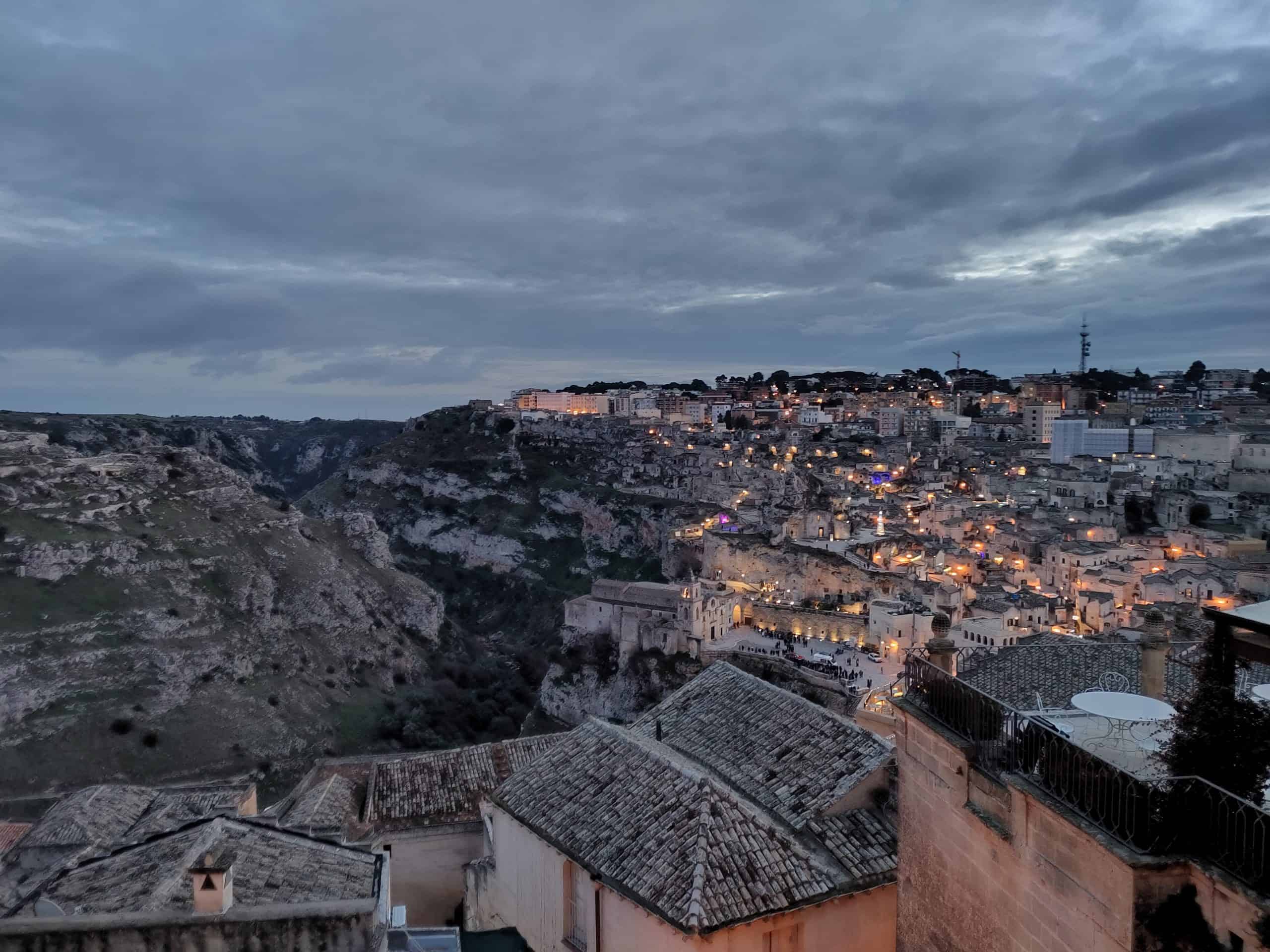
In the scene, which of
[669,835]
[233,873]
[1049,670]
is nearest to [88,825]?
[233,873]

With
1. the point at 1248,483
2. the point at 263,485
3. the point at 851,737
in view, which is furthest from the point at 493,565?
the point at 851,737

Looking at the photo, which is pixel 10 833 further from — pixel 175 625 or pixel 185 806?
pixel 175 625

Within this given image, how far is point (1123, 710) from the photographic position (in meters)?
5.21

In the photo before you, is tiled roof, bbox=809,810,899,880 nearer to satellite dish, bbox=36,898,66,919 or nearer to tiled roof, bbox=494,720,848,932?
tiled roof, bbox=494,720,848,932

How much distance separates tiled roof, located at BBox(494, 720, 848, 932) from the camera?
26.1 ft

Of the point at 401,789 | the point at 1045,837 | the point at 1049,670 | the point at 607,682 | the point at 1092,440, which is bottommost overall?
the point at 607,682

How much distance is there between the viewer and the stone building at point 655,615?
146 feet

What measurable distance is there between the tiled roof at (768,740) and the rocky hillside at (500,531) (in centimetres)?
3274

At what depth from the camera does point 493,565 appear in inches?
3255

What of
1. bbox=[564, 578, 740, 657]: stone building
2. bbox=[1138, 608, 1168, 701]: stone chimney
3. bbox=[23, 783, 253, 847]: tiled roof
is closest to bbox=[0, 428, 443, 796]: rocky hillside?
bbox=[564, 578, 740, 657]: stone building

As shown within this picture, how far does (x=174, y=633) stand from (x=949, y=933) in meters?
40.0

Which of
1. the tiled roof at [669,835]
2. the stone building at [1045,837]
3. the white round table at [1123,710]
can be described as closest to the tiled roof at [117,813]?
the tiled roof at [669,835]

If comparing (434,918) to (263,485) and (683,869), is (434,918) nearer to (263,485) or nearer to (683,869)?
(683,869)

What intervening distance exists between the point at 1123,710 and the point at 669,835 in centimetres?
529
